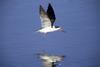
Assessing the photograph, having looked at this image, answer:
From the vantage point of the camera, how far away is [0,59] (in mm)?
1790

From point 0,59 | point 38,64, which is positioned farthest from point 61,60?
point 0,59

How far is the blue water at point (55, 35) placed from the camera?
1.72 m

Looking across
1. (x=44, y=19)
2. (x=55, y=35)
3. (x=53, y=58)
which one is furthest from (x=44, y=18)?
(x=53, y=58)

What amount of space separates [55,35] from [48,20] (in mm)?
113

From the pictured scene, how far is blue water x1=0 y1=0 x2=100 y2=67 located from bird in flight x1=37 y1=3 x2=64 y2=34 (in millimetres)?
29

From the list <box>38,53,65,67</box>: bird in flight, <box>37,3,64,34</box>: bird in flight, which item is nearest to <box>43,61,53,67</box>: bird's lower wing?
<box>38,53,65,67</box>: bird in flight

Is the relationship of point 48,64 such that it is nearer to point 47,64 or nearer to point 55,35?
point 47,64

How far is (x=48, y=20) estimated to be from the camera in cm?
172

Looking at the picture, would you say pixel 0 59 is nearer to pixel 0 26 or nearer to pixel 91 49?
pixel 0 26

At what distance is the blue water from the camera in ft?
5.64

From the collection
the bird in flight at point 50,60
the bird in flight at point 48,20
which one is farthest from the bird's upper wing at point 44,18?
the bird in flight at point 50,60

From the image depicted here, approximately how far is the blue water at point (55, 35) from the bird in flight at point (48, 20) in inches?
1.1

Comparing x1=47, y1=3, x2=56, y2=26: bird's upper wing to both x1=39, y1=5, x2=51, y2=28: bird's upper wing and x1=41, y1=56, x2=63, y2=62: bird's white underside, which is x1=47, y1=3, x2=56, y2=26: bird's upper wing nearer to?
x1=39, y1=5, x2=51, y2=28: bird's upper wing

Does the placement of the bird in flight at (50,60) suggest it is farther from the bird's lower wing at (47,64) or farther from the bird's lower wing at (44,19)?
the bird's lower wing at (44,19)
